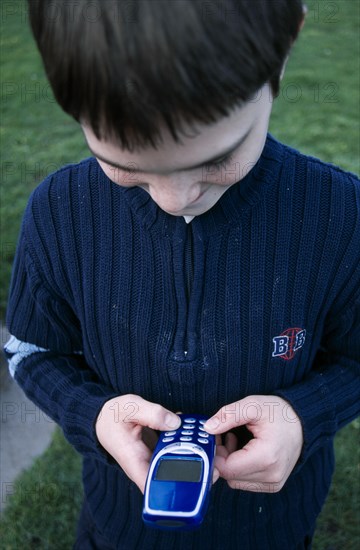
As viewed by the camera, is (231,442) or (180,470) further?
(231,442)

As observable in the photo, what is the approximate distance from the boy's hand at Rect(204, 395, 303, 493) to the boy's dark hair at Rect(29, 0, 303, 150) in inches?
20.5

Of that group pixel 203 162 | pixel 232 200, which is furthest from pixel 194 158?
pixel 232 200

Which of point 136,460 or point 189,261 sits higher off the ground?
point 189,261

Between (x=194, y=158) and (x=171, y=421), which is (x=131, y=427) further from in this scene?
(x=194, y=158)

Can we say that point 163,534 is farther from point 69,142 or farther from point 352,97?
point 352,97

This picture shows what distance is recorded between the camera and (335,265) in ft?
3.34

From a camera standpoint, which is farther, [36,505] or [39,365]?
[36,505]

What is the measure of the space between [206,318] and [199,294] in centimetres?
5

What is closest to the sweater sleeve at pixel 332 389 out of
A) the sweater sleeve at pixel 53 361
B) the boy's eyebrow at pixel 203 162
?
the sweater sleeve at pixel 53 361

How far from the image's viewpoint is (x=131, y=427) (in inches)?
41.6

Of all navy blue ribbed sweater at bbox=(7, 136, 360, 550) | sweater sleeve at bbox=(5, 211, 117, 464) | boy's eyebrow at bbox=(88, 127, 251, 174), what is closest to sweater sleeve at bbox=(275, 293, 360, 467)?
navy blue ribbed sweater at bbox=(7, 136, 360, 550)

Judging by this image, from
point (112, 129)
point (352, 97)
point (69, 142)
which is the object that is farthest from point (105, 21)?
point (352, 97)

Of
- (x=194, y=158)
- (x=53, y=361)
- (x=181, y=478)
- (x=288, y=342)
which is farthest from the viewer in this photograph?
(x=53, y=361)

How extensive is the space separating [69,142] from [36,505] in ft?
7.95
